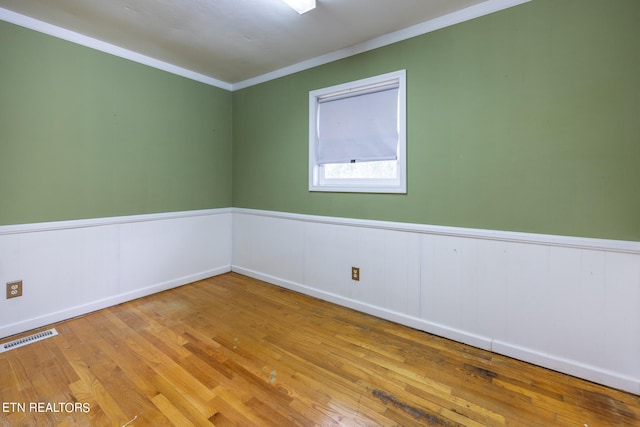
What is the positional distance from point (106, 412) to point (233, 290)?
68.3 inches

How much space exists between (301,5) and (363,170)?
140 cm

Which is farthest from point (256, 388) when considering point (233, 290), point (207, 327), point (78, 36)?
point (78, 36)

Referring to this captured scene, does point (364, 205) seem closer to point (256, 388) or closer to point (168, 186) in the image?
point (256, 388)

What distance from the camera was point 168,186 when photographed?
3232 mm

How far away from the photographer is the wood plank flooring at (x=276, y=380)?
4.95ft

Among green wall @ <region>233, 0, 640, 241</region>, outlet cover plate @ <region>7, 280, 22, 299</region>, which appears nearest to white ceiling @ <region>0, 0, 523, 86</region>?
green wall @ <region>233, 0, 640, 241</region>

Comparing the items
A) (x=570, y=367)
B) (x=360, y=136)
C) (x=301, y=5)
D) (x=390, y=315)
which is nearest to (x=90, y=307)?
(x=390, y=315)

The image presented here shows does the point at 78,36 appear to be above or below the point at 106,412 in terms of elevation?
above

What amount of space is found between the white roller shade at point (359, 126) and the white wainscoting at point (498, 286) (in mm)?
631

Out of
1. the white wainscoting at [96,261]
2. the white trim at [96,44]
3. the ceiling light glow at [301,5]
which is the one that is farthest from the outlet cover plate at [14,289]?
the ceiling light glow at [301,5]

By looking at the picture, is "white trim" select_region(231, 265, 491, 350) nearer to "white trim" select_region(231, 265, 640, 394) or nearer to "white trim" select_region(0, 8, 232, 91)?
"white trim" select_region(231, 265, 640, 394)

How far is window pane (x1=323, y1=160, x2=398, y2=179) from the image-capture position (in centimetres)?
266

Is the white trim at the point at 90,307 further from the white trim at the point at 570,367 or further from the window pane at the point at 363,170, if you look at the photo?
the white trim at the point at 570,367

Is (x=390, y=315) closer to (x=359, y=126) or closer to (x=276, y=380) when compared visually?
(x=276, y=380)
